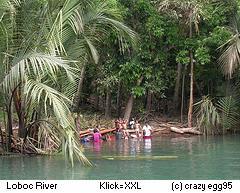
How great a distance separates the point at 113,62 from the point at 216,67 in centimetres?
489

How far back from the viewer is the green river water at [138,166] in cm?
1016

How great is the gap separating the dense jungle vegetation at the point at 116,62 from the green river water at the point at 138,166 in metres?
0.59

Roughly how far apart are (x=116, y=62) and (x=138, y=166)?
487 inches

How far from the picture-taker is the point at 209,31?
76.4ft

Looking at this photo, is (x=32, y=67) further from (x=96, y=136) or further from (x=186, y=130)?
(x=186, y=130)

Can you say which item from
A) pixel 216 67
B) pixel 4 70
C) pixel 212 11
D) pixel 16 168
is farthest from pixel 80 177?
pixel 216 67

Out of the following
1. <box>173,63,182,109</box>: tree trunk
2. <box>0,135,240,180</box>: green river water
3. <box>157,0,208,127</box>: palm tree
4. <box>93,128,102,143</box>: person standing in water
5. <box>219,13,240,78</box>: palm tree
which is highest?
<box>157,0,208,127</box>: palm tree

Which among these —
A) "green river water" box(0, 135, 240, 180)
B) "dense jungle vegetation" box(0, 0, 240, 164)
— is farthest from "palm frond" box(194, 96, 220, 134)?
"green river water" box(0, 135, 240, 180)

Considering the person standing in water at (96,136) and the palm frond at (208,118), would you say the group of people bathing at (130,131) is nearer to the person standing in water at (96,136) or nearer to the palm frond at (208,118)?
the person standing in water at (96,136)

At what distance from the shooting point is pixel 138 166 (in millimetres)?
11539

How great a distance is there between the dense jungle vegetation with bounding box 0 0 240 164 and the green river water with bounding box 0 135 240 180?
585 millimetres

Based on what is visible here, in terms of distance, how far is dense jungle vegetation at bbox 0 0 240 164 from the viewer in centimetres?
1145

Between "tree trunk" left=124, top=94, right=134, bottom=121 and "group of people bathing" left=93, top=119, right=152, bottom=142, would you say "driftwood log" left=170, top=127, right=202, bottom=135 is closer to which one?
"group of people bathing" left=93, top=119, right=152, bottom=142

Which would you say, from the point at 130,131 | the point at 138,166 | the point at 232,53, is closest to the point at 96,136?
the point at 130,131
